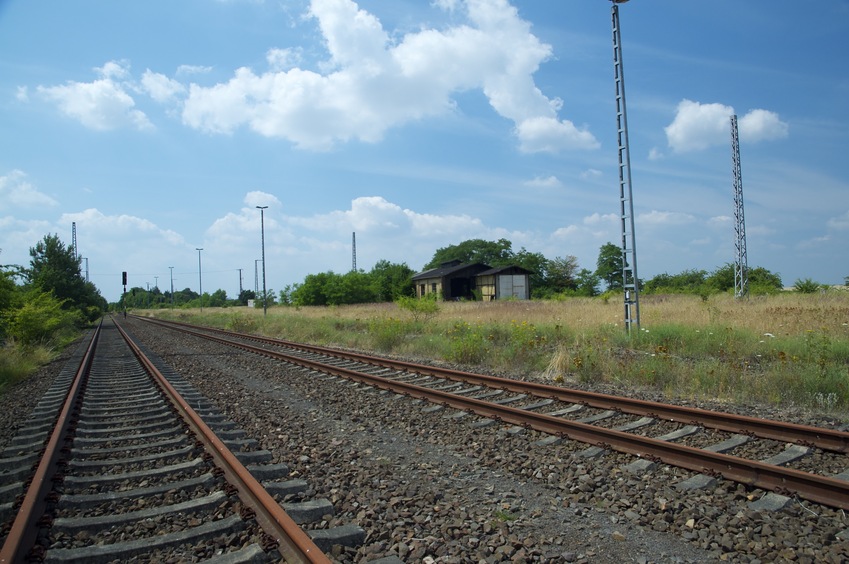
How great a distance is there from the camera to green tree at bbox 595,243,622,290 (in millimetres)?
80000

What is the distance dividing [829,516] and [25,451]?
26.6 ft

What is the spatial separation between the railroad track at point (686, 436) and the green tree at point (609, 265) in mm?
74988

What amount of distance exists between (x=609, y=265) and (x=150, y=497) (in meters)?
82.3

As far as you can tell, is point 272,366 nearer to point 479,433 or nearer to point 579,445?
point 479,433

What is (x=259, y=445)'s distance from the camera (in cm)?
645

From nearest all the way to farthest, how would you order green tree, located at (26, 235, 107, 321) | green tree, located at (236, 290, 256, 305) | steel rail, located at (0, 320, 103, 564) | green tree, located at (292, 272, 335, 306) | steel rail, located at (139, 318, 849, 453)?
steel rail, located at (0, 320, 103, 564) → steel rail, located at (139, 318, 849, 453) → green tree, located at (26, 235, 107, 321) → green tree, located at (292, 272, 335, 306) → green tree, located at (236, 290, 256, 305)

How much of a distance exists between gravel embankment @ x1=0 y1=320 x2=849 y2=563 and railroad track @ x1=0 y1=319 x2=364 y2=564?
38 cm

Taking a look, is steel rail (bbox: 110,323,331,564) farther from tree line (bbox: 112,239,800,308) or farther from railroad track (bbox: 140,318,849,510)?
tree line (bbox: 112,239,800,308)

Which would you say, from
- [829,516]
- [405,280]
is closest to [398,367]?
[829,516]

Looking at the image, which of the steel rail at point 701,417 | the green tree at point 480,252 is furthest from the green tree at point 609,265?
the steel rail at point 701,417

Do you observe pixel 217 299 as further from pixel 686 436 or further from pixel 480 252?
pixel 686 436

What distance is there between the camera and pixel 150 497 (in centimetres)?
467

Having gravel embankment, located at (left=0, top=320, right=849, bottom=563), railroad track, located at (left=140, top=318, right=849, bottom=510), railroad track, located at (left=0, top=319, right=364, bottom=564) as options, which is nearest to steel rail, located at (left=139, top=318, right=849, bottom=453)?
railroad track, located at (left=140, top=318, right=849, bottom=510)

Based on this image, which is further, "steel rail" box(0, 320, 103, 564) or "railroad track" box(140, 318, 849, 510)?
"railroad track" box(140, 318, 849, 510)
